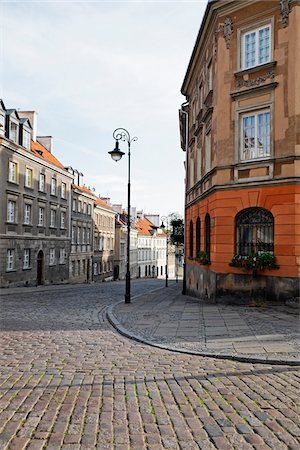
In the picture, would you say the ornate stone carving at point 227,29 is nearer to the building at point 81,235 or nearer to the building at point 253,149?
the building at point 253,149

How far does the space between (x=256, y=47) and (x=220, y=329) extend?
427 inches

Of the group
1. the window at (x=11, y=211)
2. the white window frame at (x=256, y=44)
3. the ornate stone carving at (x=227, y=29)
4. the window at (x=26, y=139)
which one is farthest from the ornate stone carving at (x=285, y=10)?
the window at (x=26, y=139)

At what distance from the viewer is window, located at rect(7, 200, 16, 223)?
29891mm

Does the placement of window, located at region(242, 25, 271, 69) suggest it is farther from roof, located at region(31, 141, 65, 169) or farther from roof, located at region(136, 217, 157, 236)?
roof, located at region(136, 217, 157, 236)

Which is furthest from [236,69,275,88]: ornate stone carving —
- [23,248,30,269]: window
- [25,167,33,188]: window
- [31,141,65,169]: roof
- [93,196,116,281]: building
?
[93,196,116,281]: building

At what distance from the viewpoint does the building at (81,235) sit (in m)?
44.3

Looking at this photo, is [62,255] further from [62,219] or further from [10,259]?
[10,259]

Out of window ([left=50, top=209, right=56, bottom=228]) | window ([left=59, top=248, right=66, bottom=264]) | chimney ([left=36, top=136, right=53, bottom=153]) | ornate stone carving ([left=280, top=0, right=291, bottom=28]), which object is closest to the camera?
ornate stone carving ([left=280, top=0, right=291, bottom=28])

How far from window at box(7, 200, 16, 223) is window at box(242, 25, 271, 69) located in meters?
20.6

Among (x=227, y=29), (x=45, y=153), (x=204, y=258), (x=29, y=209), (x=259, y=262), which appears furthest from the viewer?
(x=45, y=153)

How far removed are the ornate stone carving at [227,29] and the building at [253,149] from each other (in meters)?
0.04

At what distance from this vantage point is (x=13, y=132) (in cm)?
3052

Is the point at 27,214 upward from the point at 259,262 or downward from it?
upward

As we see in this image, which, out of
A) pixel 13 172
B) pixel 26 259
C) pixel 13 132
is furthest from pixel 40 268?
pixel 13 132
